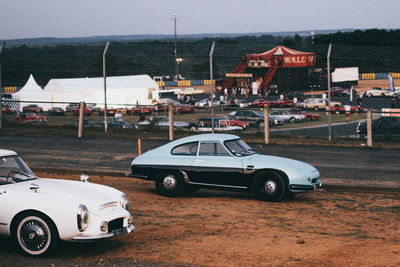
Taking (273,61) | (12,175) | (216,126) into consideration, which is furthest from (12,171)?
(273,61)

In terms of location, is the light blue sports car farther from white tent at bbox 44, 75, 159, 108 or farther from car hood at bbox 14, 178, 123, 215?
white tent at bbox 44, 75, 159, 108

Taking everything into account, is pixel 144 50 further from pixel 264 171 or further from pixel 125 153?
pixel 264 171

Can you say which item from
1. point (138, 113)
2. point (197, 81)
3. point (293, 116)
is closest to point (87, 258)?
point (138, 113)

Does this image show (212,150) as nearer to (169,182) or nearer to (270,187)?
(169,182)

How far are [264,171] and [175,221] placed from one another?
2731mm

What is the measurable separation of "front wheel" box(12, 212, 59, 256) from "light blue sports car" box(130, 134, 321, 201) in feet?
16.7

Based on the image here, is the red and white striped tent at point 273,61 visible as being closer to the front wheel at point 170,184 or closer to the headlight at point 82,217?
the front wheel at point 170,184

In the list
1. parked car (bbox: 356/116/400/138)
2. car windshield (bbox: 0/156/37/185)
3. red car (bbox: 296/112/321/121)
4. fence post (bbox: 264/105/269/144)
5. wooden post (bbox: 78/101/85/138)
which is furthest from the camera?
red car (bbox: 296/112/321/121)

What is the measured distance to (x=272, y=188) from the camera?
13336mm

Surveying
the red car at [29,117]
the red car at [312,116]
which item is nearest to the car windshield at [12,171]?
the red car at [29,117]

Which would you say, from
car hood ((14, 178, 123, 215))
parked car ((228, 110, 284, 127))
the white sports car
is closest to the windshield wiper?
car hood ((14, 178, 123, 215))

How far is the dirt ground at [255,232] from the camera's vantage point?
9047 millimetres

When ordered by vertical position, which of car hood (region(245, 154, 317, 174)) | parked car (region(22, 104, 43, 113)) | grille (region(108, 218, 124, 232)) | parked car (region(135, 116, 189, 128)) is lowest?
grille (region(108, 218, 124, 232))

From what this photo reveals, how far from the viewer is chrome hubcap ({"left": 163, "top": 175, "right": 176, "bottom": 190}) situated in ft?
45.1
